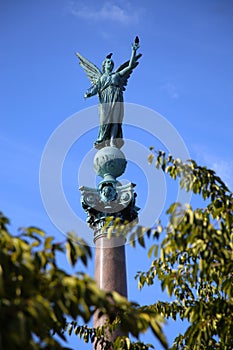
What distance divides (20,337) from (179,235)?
10.2 feet

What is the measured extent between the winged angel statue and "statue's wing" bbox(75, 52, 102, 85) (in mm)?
124

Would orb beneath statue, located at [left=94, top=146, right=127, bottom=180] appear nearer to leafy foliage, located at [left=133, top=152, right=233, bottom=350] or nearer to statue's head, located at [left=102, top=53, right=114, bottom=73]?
statue's head, located at [left=102, top=53, right=114, bottom=73]

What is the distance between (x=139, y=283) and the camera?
10.3 meters

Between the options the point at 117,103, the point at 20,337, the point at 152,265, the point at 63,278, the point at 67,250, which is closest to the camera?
the point at 20,337

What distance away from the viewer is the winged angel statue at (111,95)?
17531mm

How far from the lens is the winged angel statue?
690 inches

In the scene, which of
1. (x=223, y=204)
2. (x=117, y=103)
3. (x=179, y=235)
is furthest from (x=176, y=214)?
(x=117, y=103)

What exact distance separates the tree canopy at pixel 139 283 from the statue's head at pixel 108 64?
9.08 m

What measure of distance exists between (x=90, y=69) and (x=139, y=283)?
34.2 ft

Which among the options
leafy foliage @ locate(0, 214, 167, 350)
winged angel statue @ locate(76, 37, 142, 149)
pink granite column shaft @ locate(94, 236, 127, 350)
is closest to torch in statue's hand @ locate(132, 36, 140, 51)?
winged angel statue @ locate(76, 37, 142, 149)

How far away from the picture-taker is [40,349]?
5633mm

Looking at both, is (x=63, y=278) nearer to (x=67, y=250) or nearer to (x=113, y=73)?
(x=67, y=250)

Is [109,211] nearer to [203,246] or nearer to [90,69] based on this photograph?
[90,69]

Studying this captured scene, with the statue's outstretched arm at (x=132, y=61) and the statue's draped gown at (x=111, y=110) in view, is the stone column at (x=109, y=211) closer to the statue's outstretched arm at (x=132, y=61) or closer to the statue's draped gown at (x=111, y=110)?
the statue's draped gown at (x=111, y=110)
